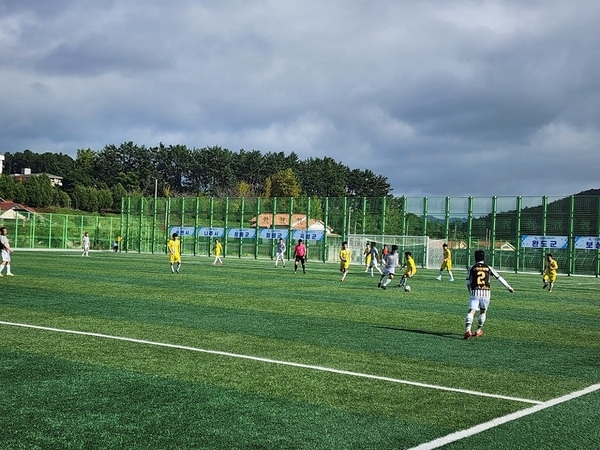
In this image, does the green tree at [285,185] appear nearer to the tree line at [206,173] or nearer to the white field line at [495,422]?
the tree line at [206,173]

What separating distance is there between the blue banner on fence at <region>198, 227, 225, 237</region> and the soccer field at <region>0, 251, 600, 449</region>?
164 ft

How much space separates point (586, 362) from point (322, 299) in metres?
10.6

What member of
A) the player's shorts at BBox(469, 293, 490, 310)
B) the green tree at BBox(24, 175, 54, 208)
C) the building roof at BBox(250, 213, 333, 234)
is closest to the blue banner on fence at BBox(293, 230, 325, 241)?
the building roof at BBox(250, 213, 333, 234)

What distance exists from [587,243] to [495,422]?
151ft

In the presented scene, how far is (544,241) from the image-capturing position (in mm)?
51000

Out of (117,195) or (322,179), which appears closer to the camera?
(117,195)

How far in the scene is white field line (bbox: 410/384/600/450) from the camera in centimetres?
624

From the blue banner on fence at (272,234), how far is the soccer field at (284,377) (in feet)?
148

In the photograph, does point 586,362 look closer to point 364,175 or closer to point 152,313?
point 152,313

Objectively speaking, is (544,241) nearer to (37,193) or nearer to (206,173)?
(37,193)

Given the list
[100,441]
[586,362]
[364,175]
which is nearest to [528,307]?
[586,362]

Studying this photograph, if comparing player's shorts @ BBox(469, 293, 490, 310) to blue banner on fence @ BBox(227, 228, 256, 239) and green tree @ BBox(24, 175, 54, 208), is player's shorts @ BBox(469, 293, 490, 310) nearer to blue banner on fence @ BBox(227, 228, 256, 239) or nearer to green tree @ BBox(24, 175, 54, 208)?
blue banner on fence @ BBox(227, 228, 256, 239)

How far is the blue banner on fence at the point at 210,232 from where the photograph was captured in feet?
224

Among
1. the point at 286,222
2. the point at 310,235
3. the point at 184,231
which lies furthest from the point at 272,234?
the point at 184,231
